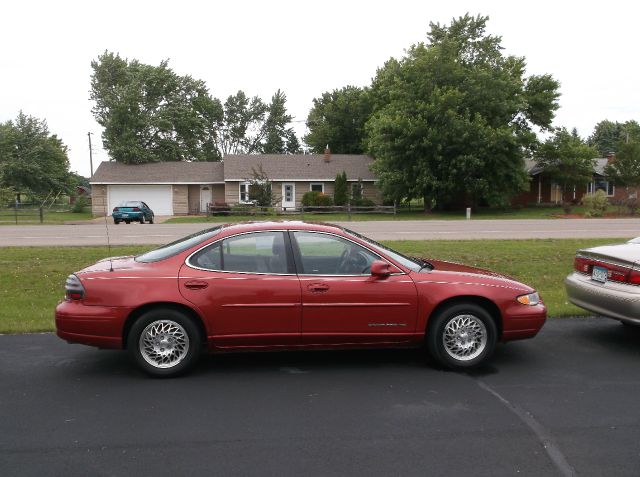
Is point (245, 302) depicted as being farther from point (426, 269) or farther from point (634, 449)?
point (634, 449)

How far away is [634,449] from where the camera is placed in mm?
4074

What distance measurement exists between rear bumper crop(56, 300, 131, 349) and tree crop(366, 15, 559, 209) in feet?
100

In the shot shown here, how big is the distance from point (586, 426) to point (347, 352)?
276cm

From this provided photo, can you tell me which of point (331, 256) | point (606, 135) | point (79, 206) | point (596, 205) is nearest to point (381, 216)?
point (596, 205)

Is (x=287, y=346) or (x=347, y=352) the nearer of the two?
(x=287, y=346)

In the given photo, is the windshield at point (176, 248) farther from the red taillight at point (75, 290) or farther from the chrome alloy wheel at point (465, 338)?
the chrome alloy wheel at point (465, 338)

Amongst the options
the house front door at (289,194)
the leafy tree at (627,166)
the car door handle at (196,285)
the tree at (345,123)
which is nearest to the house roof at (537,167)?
the leafy tree at (627,166)

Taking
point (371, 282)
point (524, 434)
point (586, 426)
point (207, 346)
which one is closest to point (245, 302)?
point (207, 346)

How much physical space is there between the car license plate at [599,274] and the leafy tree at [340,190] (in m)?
33.3

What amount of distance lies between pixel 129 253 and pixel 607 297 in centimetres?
1023

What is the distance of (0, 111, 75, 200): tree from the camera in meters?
45.8

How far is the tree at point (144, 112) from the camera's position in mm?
48406

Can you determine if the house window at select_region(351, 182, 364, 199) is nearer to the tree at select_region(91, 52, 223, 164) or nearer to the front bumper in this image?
the tree at select_region(91, 52, 223, 164)

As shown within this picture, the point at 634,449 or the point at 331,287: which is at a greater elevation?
the point at 331,287
